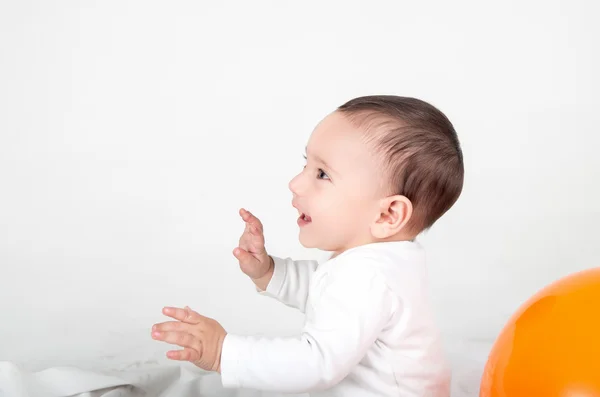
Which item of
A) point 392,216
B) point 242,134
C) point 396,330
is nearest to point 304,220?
point 392,216

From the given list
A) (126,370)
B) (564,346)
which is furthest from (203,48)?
(564,346)

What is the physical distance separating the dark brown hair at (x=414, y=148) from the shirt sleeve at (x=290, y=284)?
0.37 m

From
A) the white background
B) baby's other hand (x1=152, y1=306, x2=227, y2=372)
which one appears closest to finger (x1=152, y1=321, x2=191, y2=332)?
baby's other hand (x1=152, y1=306, x2=227, y2=372)

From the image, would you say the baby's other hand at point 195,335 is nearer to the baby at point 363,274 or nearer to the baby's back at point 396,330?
the baby at point 363,274

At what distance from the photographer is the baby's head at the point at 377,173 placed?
1.58 m

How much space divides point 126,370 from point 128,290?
0.60 metres

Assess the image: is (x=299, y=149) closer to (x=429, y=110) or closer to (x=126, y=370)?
(x=126, y=370)

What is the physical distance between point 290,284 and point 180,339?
49 cm

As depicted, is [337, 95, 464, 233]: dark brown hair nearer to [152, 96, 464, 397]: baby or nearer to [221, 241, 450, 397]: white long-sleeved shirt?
[152, 96, 464, 397]: baby

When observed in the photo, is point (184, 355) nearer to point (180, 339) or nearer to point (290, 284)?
point (180, 339)

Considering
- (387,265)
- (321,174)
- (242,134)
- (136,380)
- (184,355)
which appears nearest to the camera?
(184,355)

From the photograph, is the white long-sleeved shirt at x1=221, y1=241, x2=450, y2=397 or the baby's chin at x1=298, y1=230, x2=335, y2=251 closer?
the white long-sleeved shirt at x1=221, y1=241, x2=450, y2=397

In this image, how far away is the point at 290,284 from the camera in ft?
6.27

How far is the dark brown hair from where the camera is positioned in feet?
5.16
